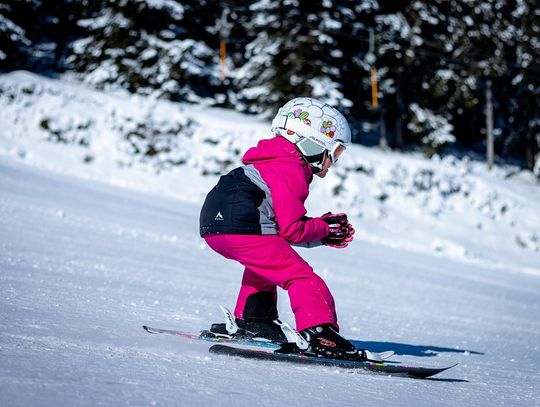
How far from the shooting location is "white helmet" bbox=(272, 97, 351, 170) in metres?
3.54

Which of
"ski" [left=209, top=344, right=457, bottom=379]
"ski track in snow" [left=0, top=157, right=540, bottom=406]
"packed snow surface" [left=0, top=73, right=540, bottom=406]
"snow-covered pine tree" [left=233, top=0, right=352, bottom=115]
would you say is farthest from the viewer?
"snow-covered pine tree" [left=233, top=0, right=352, bottom=115]

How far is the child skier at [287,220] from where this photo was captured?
3.24m

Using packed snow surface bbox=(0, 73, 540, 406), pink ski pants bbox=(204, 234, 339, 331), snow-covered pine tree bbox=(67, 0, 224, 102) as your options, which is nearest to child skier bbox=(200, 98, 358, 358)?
pink ski pants bbox=(204, 234, 339, 331)

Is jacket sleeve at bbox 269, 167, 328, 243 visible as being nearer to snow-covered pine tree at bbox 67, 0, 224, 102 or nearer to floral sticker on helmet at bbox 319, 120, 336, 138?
floral sticker on helmet at bbox 319, 120, 336, 138

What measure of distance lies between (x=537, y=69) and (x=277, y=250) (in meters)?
32.4

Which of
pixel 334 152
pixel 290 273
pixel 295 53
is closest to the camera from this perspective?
pixel 290 273

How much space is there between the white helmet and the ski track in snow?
4.13ft

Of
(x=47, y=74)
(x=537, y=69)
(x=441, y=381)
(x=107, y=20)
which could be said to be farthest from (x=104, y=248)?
(x=537, y=69)

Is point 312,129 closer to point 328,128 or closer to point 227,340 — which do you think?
point 328,128

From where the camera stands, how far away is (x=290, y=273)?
129 inches

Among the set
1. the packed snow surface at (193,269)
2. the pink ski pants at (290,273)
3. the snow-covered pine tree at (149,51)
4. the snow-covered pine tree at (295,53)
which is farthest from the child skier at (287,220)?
the snow-covered pine tree at (149,51)

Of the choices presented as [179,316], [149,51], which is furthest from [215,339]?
[149,51]

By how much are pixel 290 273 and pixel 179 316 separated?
1305 mm

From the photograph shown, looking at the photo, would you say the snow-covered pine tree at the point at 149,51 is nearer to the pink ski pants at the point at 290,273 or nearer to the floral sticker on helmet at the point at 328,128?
the floral sticker on helmet at the point at 328,128
